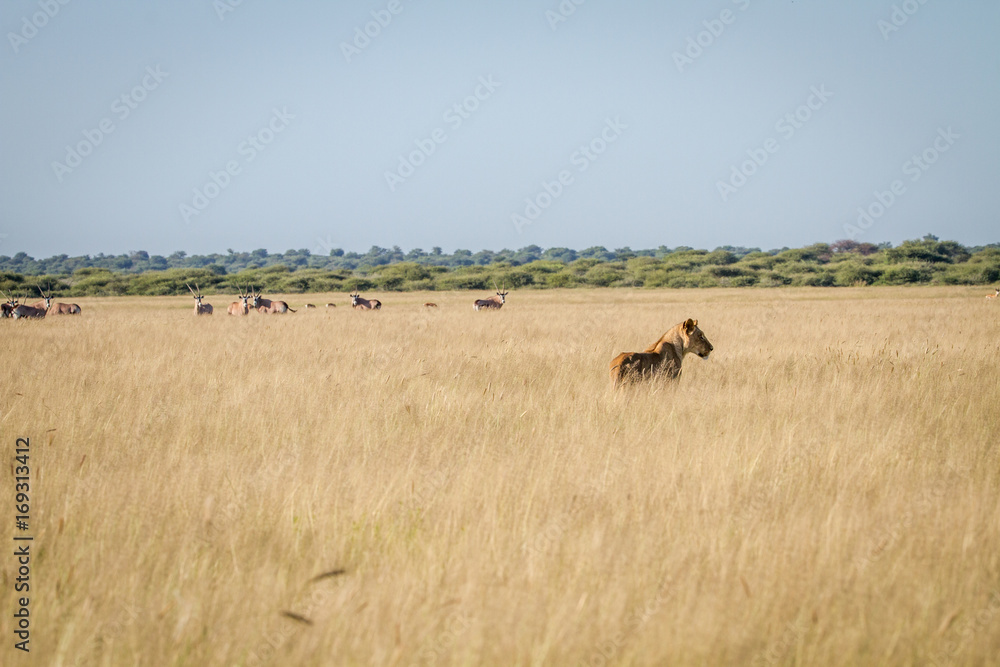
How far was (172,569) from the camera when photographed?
2.92 m

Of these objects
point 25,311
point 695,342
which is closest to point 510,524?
point 695,342

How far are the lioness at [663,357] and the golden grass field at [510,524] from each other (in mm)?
274

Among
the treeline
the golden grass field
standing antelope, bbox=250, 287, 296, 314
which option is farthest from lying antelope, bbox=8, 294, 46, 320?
the treeline

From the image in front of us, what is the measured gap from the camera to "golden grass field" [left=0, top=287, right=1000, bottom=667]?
2.47m

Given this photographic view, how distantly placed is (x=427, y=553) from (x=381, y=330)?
1229cm

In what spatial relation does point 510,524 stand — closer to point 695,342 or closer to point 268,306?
point 695,342

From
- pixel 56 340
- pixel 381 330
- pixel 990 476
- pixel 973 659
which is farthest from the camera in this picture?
pixel 381 330

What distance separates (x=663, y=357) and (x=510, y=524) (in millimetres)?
4781

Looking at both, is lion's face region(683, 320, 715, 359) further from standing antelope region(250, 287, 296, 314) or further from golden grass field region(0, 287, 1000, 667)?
standing antelope region(250, 287, 296, 314)

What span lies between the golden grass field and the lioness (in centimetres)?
27

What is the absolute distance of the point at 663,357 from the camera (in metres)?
7.82

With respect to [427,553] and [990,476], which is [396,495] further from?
[990,476]

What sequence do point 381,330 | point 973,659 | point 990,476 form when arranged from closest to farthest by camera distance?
1. point 973,659
2. point 990,476
3. point 381,330

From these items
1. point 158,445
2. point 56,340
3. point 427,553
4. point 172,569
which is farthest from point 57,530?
point 56,340
